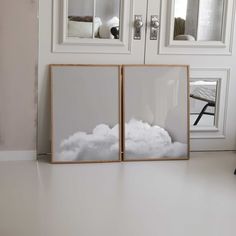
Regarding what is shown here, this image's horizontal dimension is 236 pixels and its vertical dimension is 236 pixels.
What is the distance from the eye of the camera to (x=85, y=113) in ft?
12.7

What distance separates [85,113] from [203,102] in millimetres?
1003

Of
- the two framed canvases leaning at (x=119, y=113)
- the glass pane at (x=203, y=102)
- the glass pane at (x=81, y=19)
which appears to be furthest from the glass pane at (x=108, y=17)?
the glass pane at (x=203, y=102)

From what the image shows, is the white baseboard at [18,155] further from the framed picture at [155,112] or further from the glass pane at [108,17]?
Answer: the glass pane at [108,17]

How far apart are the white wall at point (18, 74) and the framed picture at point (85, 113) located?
179 mm

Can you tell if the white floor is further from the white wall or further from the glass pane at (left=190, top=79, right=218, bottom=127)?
the glass pane at (left=190, top=79, right=218, bottom=127)

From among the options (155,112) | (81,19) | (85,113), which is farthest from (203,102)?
(81,19)

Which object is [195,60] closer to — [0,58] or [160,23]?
[160,23]

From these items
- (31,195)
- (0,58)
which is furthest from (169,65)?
(31,195)

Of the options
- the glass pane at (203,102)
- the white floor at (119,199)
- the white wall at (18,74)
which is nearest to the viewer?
the white floor at (119,199)

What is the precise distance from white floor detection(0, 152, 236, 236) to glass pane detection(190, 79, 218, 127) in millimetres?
372

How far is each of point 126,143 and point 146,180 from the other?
51 centimetres

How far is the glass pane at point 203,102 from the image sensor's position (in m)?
4.14

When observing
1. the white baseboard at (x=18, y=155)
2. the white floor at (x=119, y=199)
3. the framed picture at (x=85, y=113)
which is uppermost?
the framed picture at (x=85, y=113)

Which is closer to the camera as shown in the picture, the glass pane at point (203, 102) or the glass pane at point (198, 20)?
the glass pane at point (198, 20)
